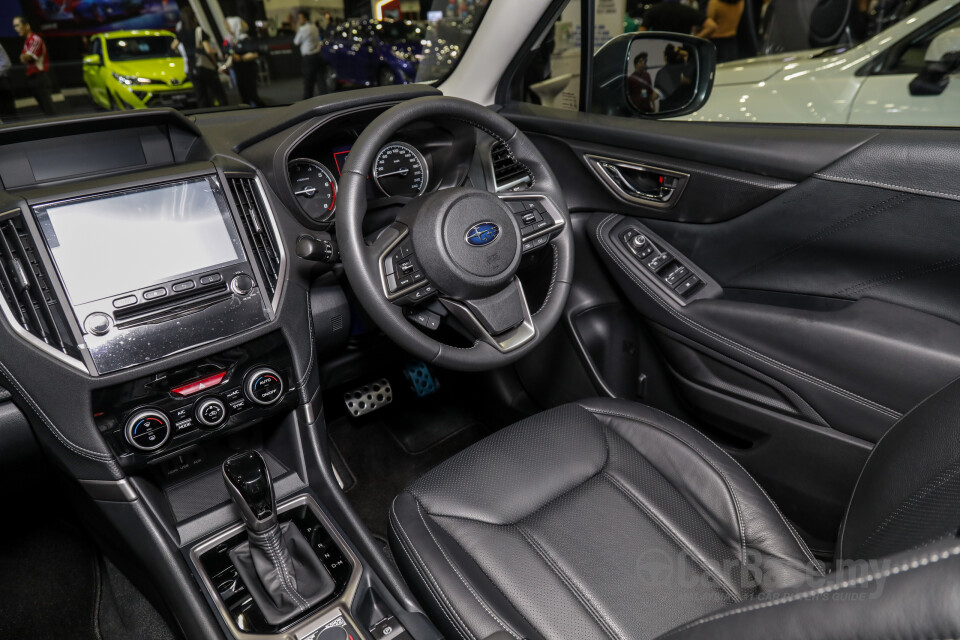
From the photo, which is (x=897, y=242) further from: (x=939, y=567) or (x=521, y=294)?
(x=939, y=567)

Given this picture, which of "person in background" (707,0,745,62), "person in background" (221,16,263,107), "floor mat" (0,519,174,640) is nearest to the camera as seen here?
"floor mat" (0,519,174,640)

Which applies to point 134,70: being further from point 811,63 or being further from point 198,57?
point 811,63

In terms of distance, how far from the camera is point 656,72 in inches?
75.0

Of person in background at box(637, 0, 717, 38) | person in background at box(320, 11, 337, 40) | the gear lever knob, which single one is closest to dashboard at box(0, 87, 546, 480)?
the gear lever knob

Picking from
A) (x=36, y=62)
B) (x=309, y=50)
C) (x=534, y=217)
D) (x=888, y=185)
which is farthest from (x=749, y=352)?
(x=36, y=62)

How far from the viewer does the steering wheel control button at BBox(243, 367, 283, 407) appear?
1379mm

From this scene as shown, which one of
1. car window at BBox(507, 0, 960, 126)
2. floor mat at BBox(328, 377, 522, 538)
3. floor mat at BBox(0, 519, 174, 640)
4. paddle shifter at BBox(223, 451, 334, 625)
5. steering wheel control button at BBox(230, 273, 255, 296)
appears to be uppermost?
car window at BBox(507, 0, 960, 126)

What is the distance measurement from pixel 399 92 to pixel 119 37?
5.95 meters

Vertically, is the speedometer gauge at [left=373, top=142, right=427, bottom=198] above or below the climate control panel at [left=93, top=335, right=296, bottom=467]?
above

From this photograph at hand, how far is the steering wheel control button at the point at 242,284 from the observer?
1350mm

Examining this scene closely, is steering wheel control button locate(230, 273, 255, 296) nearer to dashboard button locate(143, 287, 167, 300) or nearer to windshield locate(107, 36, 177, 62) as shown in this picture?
dashboard button locate(143, 287, 167, 300)

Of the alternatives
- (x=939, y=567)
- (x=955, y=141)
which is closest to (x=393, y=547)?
(x=939, y=567)

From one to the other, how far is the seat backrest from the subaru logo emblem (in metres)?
0.74

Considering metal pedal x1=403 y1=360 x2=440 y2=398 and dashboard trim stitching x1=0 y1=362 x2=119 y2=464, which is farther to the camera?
metal pedal x1=403 y1=360 x2=440 y2=398
